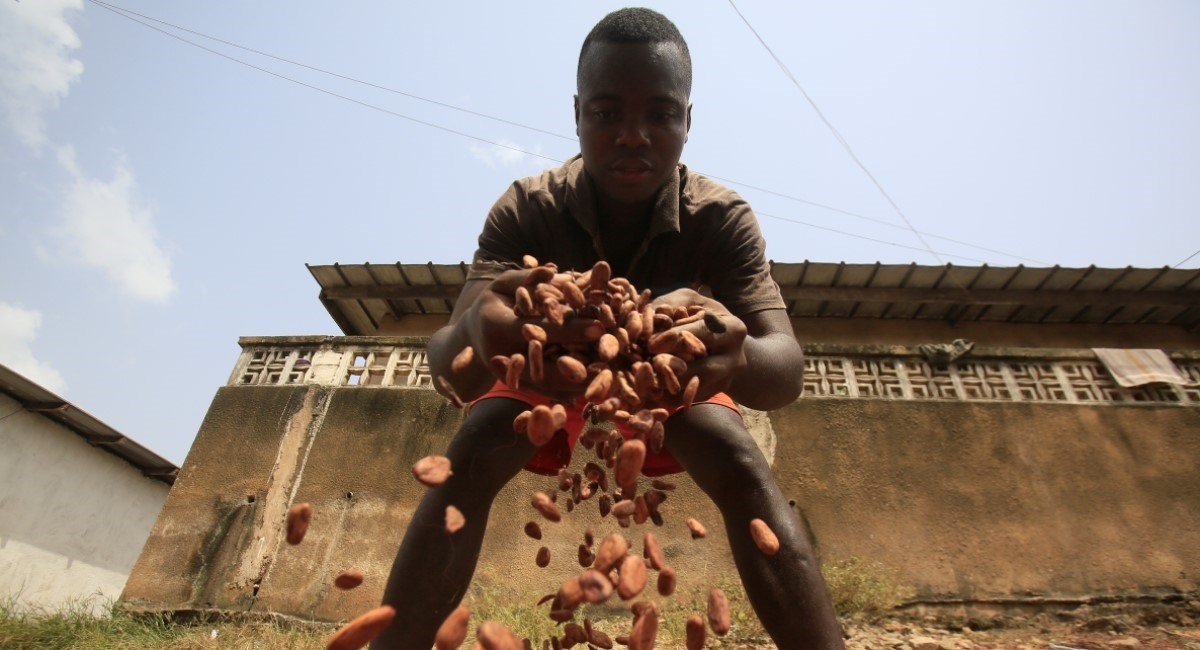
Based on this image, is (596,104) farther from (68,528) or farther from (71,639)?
(68,528)

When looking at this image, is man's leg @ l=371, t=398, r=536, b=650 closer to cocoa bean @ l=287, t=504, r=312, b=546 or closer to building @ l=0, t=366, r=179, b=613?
cocoa bean @ l=287, t=504, r=312, b=546

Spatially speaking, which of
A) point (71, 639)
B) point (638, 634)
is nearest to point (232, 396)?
point (71, 639)

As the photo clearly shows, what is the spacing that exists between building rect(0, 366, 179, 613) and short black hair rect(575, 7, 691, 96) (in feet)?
26.2

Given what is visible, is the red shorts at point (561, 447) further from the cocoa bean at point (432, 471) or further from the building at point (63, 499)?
the building at point (63, 499)

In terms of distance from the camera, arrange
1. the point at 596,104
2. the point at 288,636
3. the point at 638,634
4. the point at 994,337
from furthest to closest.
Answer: the point at 994,337 < the point at 288,636 < the point at 596,104 < the point at 638,634

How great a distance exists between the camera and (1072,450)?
13.7ft

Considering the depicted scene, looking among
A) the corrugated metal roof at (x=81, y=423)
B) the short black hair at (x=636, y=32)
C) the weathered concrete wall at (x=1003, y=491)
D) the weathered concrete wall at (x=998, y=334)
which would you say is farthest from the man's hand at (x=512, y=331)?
the corrugated metal roof at (x=81, y=423)

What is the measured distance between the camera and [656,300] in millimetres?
1294

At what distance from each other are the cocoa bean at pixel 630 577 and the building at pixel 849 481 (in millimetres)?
2987

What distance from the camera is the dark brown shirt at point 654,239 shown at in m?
1.64

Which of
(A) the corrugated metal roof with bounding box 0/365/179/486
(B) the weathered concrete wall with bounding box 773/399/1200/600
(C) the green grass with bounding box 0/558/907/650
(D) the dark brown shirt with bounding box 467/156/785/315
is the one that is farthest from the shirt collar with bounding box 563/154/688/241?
(A) the corrugated metal roof with bounding box 0/365/179/486

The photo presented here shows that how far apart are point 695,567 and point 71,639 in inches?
136

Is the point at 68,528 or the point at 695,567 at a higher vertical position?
the point at 68,528

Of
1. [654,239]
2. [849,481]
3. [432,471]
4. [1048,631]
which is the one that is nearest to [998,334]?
[849,481]
